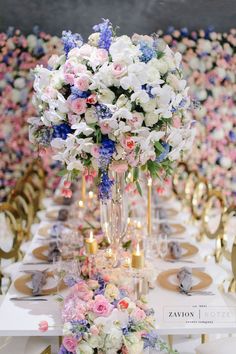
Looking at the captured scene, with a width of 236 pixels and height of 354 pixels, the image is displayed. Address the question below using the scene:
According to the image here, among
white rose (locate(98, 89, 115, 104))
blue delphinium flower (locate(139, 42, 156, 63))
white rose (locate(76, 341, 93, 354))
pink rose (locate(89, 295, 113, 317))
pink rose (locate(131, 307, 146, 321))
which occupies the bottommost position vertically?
white rose (locate(76, 341, 93, 354))

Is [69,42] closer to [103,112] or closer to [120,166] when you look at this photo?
[103,112]

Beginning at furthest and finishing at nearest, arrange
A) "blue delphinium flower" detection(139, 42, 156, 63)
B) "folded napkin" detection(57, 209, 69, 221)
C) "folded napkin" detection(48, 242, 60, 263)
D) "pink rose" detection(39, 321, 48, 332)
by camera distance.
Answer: "folded napkin" detection(57, 209, 69, 221)
"folded napkin" detection(48, 242, 60, 263)
"blue delphinium flower" detection(139, 42, 156, 63)
"pink rose" detection(39, 321, 48, 332)

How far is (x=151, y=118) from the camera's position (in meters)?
2.36

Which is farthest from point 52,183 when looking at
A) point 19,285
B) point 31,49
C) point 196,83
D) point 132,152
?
point 132,152

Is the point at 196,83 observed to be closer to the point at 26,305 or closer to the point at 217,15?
the point at 217,15

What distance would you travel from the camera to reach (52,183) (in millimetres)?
6258

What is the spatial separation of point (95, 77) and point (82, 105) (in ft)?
0.41

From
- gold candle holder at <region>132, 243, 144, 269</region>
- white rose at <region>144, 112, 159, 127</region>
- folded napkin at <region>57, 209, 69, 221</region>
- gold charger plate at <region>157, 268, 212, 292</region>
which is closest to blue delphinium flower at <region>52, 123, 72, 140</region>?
white rose at <region>144, 112, 159, 127</region>

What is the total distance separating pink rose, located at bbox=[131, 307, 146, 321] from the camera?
2152 mm

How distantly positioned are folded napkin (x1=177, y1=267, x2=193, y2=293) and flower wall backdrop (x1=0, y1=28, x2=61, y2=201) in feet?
11.8

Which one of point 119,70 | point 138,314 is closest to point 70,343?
point 138,314

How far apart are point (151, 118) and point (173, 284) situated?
35.0 inches

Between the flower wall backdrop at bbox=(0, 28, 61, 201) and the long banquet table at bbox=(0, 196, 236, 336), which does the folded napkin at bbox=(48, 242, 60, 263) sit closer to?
the long banquet table at bbox=(0, 196, 236, 336)

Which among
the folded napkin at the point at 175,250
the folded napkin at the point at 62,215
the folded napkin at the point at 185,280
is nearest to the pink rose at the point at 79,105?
the folded napkin at the point at 185,280
